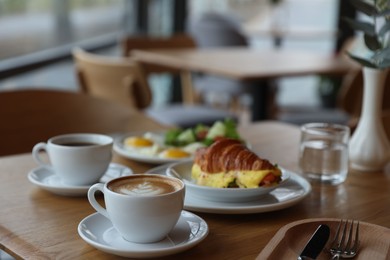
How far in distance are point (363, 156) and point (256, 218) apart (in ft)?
1.43

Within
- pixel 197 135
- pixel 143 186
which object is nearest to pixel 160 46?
pixel 197 135

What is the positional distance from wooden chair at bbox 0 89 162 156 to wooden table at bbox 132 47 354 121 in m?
1.50

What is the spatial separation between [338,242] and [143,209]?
0.29 m

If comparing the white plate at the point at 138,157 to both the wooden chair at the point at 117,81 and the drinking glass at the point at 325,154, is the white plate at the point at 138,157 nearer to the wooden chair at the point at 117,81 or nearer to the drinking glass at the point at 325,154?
the drinking glass at the point at 325,154

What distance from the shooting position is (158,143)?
5.17ft

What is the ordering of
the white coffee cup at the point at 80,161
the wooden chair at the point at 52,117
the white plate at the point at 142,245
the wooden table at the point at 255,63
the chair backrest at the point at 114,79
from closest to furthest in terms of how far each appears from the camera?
1. the white plate at the point at 142,245
2. the white coffee cup at the point at 80,161
3. the wooden chair at the point at 52,117
4. the chair backrest at the point at 114,79
5. the wooden table at the point at 255,63

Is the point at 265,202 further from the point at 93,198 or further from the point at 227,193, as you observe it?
the point at 93,198

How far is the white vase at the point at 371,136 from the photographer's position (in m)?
1.49

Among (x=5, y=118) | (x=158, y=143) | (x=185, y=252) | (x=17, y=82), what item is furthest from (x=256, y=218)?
(x=17, y=82)

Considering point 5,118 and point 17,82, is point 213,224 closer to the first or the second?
point 5,118

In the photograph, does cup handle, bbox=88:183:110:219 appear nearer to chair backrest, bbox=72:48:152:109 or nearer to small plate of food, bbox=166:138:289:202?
small plate of food, bbox=166:138:289:202

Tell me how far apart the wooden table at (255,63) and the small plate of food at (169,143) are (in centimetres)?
190

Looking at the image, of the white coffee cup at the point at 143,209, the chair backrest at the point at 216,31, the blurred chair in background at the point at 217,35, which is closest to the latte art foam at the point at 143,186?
the white coffee cup at the point at 143,209

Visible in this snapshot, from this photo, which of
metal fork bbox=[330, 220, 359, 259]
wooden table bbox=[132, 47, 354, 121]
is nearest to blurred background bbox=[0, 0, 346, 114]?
wooden table bbox=[132, 47, 354, 121]
